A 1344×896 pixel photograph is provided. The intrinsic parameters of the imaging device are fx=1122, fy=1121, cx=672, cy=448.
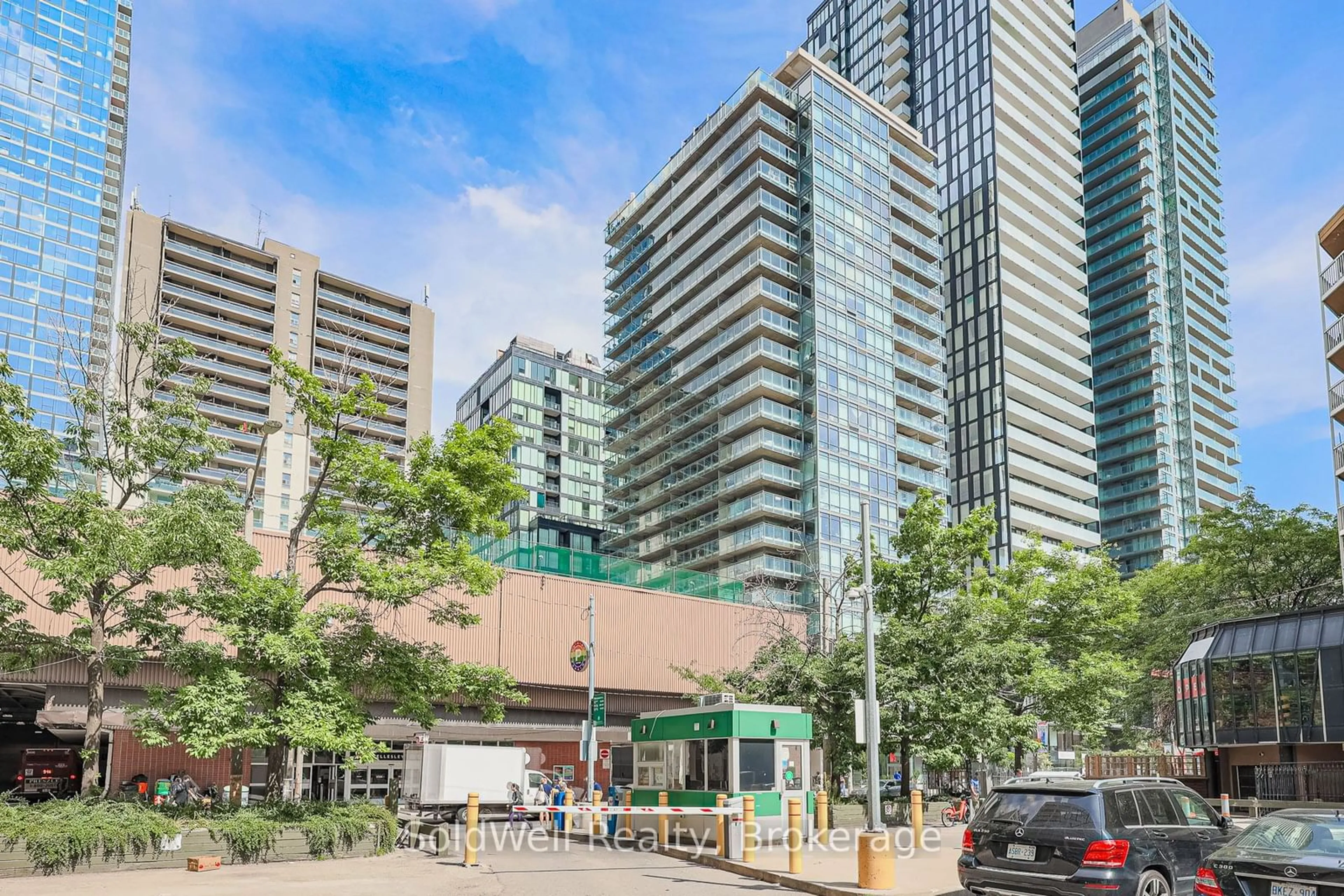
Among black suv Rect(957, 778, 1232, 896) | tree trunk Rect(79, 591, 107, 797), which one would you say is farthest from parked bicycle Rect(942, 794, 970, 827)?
tree trunk Rect(79, 591, 107, 797)

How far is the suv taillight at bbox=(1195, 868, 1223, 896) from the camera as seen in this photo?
33.6 ft

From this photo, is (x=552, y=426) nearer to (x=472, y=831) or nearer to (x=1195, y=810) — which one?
(x=472, y=831)

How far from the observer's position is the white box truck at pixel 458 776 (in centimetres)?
3186

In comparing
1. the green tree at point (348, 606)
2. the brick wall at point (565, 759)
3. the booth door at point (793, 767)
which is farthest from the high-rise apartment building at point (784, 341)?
the green tree at point (348, 606)

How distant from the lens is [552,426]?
129625 millimetres

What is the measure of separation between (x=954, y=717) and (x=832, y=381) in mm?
57836

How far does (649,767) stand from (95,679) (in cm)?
1250

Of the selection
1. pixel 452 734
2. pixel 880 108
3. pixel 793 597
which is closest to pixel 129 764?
pixel 452 734

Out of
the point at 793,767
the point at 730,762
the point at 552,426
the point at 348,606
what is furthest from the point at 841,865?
the point at 552,426

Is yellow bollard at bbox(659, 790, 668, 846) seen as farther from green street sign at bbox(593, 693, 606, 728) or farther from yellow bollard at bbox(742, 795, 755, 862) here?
green street sign at bbox(593, 693, 606, 728)

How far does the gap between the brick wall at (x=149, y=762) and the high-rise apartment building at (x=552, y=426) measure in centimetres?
8389

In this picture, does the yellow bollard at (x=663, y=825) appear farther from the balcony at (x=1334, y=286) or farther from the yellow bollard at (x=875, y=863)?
the balcony at (x=1334, y=286)

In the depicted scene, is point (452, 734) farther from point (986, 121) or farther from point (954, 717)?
point (986, 121)

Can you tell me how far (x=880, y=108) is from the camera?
328ft
